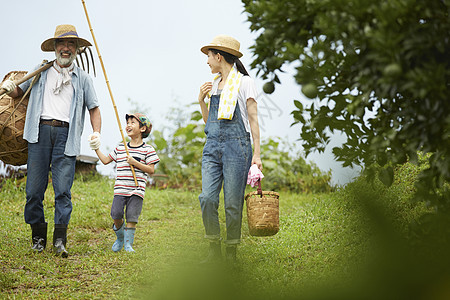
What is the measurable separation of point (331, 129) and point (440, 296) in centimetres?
159

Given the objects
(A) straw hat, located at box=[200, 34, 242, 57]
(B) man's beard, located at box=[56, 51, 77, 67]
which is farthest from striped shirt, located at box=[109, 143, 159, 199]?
(A) straw hat, located at box=[200, 34, 242, 57]

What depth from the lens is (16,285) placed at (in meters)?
4.21

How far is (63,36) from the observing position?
5109mm

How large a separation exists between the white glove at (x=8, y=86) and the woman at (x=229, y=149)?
2148 mm

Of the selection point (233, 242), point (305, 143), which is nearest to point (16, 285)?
point (233, 242)

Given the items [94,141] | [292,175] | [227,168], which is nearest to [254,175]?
[227,168]

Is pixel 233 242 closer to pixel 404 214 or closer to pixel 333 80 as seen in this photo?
pixel 404 214

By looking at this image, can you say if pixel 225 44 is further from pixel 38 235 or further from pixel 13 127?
pixel 38 235

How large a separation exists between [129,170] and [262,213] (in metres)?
1.73

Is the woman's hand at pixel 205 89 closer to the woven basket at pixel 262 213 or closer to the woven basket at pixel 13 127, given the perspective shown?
the woven basket at pixel 262 213

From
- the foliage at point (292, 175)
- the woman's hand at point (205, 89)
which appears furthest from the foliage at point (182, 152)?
the woman's hand at point (205, 89)

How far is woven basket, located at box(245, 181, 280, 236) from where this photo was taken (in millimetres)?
4215

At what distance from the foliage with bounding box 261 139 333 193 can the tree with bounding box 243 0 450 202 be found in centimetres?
717

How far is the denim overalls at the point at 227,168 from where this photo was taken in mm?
4305
